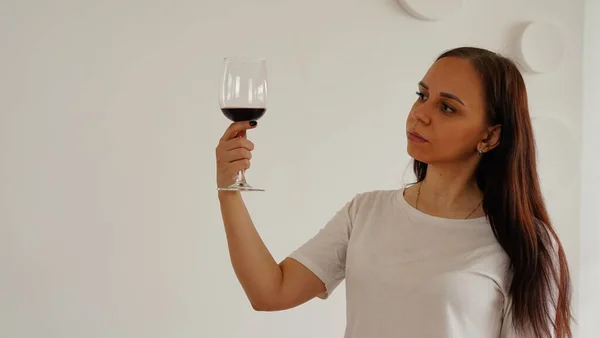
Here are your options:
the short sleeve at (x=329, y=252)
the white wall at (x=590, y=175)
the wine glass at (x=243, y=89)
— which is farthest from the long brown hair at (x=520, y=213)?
the white wall at (x=590, y=175)

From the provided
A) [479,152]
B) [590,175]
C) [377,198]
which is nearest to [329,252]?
[377,198]

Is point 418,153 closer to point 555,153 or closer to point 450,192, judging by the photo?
point 450,192

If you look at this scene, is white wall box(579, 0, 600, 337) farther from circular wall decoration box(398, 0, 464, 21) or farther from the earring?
the earring

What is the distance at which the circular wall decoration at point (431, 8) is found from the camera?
246cm

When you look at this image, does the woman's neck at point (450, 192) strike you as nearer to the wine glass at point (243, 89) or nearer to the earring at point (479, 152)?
the earring at point (479, 152)

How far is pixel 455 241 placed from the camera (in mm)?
1525

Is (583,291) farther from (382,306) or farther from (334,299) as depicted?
(382,306)

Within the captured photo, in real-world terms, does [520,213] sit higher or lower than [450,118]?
lower

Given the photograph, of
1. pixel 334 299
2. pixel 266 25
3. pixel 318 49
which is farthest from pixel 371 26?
pixel 334 299

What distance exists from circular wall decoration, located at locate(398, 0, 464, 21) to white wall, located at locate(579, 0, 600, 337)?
1.90ft

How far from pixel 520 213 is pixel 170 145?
3.33 ft

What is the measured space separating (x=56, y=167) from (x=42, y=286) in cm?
31

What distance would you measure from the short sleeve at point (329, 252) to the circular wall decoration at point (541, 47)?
4.22 feet

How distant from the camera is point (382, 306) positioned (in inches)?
59.2
